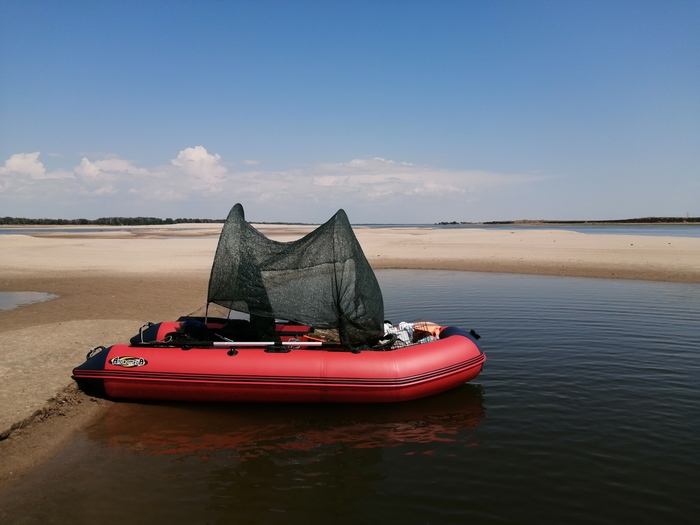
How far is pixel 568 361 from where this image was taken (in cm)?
959

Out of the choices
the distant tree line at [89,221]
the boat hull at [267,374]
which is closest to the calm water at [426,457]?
the boat hull at [267,374]

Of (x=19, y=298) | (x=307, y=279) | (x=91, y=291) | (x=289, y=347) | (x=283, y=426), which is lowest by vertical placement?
(x=283, y=426)

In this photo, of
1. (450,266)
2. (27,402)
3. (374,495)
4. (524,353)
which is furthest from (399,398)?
(450,266)

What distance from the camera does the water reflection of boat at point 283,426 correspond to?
6.56m

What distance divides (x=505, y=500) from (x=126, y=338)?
8892 millimetres

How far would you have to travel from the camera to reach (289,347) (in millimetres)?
8180

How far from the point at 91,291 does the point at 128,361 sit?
11.8 metres

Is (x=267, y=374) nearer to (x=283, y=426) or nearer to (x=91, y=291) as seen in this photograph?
(x=283, y=426)

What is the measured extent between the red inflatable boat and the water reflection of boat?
208mm

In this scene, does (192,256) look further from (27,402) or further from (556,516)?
(556,516)

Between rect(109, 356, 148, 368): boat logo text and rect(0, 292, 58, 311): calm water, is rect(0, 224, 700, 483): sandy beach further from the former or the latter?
rect(109, 356, 148, 368): boat logo text

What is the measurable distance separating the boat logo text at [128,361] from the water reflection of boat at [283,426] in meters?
0.73

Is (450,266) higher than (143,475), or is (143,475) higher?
(450,266)

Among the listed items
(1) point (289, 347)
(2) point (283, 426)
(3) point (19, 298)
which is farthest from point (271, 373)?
(3) point (19, 298)
